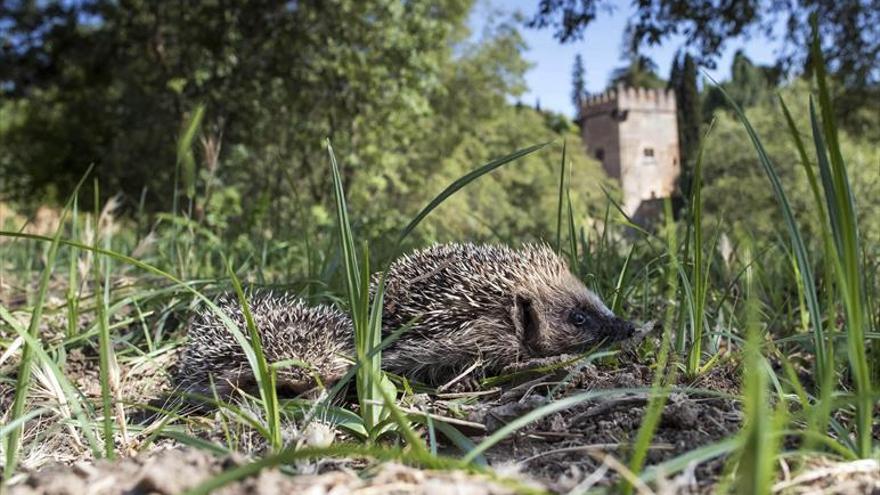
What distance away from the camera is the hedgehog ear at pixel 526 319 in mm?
3186

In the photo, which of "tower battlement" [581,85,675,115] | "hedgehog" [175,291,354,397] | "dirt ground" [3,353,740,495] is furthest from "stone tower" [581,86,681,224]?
"dirt ground" [3,353,740,495]

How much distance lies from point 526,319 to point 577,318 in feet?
0.77

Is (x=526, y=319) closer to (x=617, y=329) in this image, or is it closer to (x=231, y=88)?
(x=617, y=329)

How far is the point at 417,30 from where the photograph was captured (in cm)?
2030

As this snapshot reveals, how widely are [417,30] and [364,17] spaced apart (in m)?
1.57

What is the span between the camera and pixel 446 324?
3062 mm

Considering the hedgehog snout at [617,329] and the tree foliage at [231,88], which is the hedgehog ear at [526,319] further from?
the tree foliage at [231,88]

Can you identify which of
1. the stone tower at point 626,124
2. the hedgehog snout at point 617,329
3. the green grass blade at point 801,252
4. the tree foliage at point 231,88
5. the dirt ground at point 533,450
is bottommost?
the dirt ground at point 533,450

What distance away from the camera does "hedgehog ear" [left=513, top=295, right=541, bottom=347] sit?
3186 millimetres

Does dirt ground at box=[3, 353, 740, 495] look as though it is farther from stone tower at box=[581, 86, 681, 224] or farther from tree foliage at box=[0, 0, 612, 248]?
stone tower at box=[581, 86, 681, 224]

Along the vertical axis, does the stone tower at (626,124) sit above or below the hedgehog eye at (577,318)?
above

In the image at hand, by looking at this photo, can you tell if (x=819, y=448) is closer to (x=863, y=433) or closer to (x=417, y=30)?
(x=863, y=433)

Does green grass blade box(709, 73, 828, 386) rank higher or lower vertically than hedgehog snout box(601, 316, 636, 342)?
higher

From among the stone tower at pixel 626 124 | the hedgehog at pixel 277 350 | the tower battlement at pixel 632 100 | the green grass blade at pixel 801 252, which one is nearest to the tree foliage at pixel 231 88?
the hedgehog at pixel 277 350
